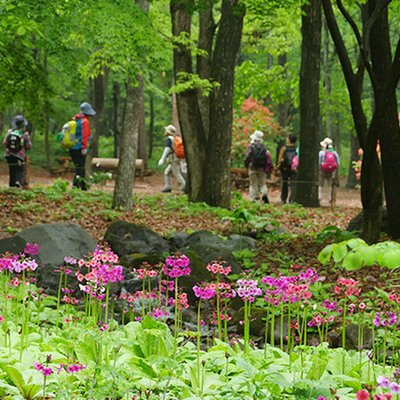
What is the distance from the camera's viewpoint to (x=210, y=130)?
574 inches

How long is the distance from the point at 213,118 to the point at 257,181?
3.75m

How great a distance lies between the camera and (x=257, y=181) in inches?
703

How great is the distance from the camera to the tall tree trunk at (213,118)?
14180mm

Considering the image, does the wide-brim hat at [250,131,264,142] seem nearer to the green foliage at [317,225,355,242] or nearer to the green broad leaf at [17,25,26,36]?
the green foliage at [317,225,355,242]

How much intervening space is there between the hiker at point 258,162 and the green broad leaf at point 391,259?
13.8 metres

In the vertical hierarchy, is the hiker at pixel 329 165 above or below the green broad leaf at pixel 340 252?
above

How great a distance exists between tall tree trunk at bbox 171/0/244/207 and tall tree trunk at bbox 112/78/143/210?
1.09 meters

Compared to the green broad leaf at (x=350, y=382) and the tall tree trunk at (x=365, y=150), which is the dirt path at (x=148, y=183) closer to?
the tall tree trunk at (x=365, y=150)

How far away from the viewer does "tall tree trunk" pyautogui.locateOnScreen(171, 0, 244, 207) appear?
14.2 metres

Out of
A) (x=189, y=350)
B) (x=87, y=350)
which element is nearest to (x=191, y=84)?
(x=189, y=350)

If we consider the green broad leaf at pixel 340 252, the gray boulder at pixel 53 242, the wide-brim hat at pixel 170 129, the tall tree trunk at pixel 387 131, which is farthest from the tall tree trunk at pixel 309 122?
the green broad leaf at pixel 340 252

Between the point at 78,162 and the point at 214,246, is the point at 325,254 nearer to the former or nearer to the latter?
the point at 214,246

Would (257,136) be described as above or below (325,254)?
above

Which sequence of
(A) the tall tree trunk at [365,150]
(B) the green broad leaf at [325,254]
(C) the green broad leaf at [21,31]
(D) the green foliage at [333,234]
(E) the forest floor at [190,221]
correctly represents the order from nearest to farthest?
1. (B) the green broad leaf at [325,254]
2. (C) the green broad leaf at [21,31]
3. (A) the tall tree trunk at [365,150]
4. (E) the forest floor at [190,221]
5. (D) the green foliage at [333,234]
